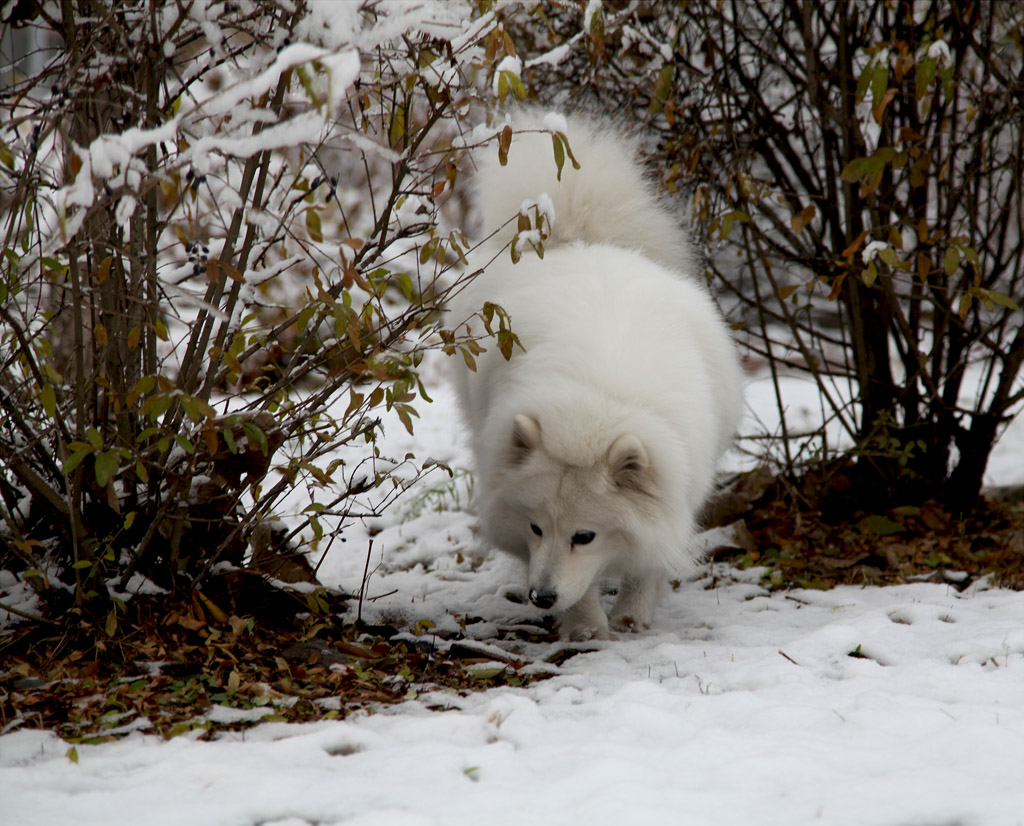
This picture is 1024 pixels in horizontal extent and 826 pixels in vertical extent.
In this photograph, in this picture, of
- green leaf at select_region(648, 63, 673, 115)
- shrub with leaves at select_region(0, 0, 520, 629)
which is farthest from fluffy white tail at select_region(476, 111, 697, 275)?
shrub with leaves at select_region(0, 0, 520, 629)

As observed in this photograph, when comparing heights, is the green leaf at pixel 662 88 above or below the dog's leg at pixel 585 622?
above

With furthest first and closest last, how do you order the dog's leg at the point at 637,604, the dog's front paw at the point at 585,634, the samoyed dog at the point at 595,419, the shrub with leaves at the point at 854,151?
1. the shrub with leaves at the point at 854,151
2. the dog's leg at the point at 637,604
3. the dog's front paw at the point at 585,634
4. the samoyed dog at the point at 595,419

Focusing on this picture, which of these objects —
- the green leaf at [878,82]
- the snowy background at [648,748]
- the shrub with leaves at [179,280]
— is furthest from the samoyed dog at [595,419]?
the green leaf at [878,82]

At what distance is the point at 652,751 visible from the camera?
2.39 m

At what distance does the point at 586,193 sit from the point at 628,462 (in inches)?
63.2

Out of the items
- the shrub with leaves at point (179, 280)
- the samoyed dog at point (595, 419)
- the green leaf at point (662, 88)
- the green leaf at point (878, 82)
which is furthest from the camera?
the green leaf at point (662, 88)

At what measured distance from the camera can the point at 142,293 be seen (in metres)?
3.06

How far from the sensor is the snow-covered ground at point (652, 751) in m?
2.06

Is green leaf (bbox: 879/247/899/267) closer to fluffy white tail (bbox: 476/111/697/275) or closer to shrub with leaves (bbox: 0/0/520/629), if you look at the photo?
fluffy white tail (bbox: 476/111/697/275)

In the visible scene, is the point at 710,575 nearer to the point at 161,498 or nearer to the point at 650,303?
the point at 650,303

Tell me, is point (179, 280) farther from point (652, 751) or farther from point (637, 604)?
point (637, 604)

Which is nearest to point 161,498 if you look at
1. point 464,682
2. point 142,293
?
point 142,293

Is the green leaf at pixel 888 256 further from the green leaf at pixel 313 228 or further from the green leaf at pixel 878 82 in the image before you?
the green leaf at pixel 313 228

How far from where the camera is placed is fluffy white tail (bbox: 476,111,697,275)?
441cm
